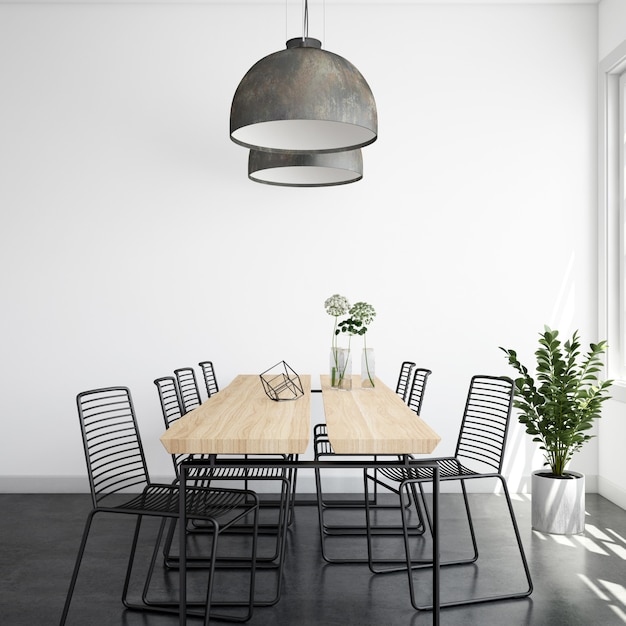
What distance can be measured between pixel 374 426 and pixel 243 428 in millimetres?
531

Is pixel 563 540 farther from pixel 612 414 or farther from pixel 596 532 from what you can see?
pixel 612 414

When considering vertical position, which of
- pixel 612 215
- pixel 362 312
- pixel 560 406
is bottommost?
pixel 560 406

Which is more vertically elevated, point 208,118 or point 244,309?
point 208,118

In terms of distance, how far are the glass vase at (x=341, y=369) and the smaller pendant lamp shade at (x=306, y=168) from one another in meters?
0.98

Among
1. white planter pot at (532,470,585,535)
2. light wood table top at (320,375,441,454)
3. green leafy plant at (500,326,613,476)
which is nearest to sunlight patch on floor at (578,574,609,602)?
white planter pot at (532,470,585,535)

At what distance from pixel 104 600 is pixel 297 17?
13.8 feet

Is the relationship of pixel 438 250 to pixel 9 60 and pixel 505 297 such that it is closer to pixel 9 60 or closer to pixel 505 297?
pixel 505 297

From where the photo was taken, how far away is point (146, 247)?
5070mm

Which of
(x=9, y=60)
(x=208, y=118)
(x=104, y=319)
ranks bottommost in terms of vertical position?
(x=104, y=319)

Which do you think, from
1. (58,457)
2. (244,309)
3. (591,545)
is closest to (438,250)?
(244,309)

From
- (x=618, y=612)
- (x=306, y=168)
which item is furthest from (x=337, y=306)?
(x=618, y=612)

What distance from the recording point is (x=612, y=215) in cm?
487

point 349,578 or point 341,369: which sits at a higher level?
point 341,369

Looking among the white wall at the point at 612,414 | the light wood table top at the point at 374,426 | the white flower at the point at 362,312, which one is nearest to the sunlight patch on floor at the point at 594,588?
the light wood table top at the point at 374,426
